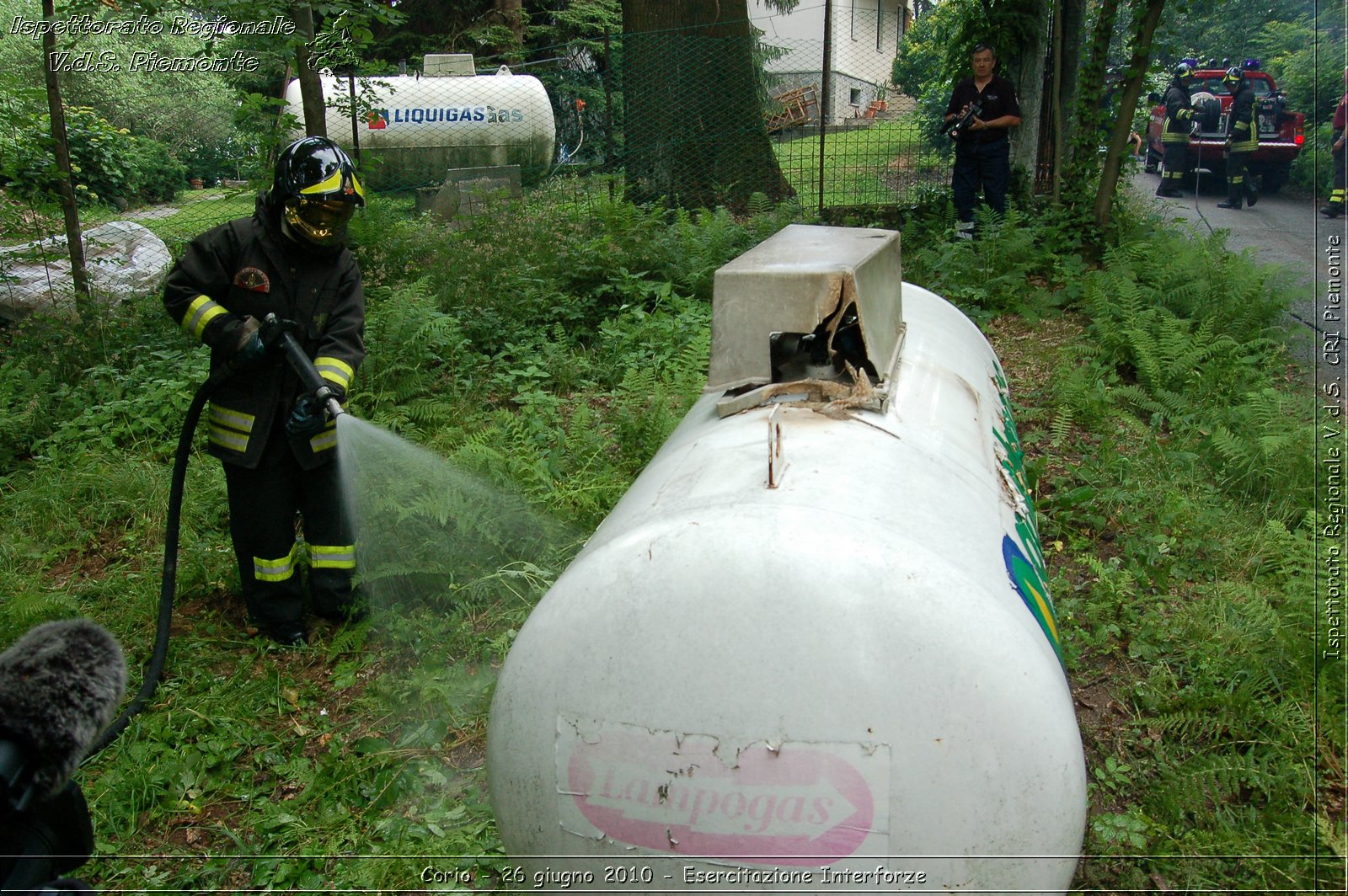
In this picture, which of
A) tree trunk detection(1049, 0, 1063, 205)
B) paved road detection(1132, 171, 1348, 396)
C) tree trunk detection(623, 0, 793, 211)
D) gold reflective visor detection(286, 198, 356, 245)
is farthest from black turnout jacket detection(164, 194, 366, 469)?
tree trunk detection(1049, 0, 1063, 205)

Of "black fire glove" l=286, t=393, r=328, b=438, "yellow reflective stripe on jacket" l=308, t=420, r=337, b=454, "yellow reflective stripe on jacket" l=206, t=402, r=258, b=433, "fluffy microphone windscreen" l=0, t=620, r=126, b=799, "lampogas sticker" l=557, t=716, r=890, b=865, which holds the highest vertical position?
"fluffy microphone windscreen" l=0, t=620, r=126, b=799

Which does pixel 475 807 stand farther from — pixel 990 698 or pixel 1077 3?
pixel 1077 3

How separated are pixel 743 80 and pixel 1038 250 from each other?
3.73m

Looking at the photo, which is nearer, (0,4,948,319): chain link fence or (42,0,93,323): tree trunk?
(42,0,93,323): tree trunk

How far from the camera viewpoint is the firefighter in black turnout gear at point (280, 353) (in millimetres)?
3877

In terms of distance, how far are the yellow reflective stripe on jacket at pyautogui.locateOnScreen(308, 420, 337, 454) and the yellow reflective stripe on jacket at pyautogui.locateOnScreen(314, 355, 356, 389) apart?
8.2 inches

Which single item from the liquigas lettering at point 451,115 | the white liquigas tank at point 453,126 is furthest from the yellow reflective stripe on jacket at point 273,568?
the liquigas lettering at point 451,115

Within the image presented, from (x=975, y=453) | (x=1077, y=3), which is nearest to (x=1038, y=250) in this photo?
(x=1077, y=3)

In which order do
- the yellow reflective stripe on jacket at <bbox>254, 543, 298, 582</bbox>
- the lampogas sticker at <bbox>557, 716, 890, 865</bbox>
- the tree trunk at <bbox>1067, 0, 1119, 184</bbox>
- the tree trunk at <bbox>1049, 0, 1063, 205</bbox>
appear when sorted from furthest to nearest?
the tree trunk at <bbox>1049, 0, 1063, 205</bbox> → the tree trunk at <bbox>1067, 0, 1119, 184</bbox> → the yellow reflective stripe on jacket at <bbox>254, 543, 298, 582</bbox> → the lampogas sticker at <bbox>557, 716, 890, 865</bbox>

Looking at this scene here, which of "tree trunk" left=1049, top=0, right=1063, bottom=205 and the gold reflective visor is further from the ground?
"tree trunk" left=1049, top=0, right=1063, bottom=205

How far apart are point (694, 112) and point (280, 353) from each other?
7271mm

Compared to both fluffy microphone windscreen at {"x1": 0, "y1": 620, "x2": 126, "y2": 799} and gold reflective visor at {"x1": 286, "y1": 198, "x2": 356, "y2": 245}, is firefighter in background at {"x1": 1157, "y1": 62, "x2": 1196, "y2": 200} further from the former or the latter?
fluffy microphone windscreen at {"x1": 0, "y1": 620, "x2": 126, "y2": 799}

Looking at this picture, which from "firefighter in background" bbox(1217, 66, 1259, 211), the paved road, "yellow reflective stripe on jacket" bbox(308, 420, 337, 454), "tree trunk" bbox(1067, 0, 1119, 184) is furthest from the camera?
"tree trunk" bbox(1067, 0, 1119, 184)

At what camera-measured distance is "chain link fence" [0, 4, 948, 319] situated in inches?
317
